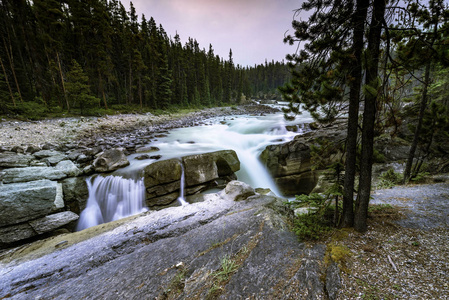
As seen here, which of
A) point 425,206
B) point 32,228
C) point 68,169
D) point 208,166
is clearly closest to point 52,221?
point 32,228

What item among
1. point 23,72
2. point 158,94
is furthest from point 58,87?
point 158,94

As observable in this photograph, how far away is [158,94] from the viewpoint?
33375 millimetres

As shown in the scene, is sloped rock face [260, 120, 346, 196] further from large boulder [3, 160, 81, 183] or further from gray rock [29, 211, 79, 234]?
large boulder [3, 160, 81, 183]

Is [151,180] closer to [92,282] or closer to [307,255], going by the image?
[92,282]

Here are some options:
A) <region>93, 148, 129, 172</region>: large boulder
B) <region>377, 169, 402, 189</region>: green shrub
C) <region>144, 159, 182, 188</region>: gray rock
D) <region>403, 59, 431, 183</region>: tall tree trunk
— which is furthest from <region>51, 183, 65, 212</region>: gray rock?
<region>403, 59, 431, 183</region>: tall tree trunk

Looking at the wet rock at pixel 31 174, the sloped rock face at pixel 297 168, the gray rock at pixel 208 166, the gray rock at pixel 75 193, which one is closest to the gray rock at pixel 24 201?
the wet rock at pixel 31 174

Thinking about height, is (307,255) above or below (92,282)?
above

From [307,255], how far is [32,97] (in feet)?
112

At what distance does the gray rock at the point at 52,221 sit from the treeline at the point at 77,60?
641 inches

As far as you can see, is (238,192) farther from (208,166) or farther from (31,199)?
(31,199)

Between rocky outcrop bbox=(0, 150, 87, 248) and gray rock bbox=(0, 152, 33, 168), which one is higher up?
gray rock bbox=(0, 152, 33, 168)

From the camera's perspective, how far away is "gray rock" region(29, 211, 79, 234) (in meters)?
5.08

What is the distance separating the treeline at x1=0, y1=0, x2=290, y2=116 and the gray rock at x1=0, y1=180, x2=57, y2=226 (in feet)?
52.9

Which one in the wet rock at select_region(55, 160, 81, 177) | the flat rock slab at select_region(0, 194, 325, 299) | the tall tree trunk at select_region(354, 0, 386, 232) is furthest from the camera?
the wet rock at select_region(55, 160, 81, 177)
